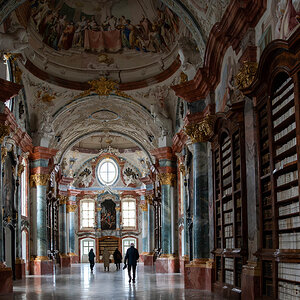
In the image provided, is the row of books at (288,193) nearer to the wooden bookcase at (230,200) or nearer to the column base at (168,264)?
the wooden bookcase at (230,200)

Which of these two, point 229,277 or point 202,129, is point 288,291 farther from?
point 202,129

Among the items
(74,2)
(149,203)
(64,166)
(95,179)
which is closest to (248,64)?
(74,2)

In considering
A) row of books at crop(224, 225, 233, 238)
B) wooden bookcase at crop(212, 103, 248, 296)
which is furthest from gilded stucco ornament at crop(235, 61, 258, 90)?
row of books at crop(224, 225, 233, 238)

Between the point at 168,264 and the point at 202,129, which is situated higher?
the point at 202,129

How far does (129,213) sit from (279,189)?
38390 millimetres

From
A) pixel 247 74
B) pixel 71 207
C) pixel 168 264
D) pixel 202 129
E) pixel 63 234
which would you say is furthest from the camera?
pixel 71 207

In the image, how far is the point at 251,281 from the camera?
10.8 m

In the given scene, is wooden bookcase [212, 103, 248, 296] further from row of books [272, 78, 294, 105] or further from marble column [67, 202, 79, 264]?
marble column [67, 202, 79, 264]

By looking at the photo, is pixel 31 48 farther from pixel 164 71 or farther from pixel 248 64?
pixel 248 64

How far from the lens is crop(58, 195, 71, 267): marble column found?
40.1 m

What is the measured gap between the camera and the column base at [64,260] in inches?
1549

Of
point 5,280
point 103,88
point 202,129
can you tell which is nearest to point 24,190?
point 103,88

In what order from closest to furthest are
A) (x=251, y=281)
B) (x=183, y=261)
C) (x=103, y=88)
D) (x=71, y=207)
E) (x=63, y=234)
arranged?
(x=251, y=281)
(x=183, y=261)
(x=103, y=88)
(x=63, y=234)
(x=71, y=207)

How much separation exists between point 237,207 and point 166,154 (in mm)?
15969
